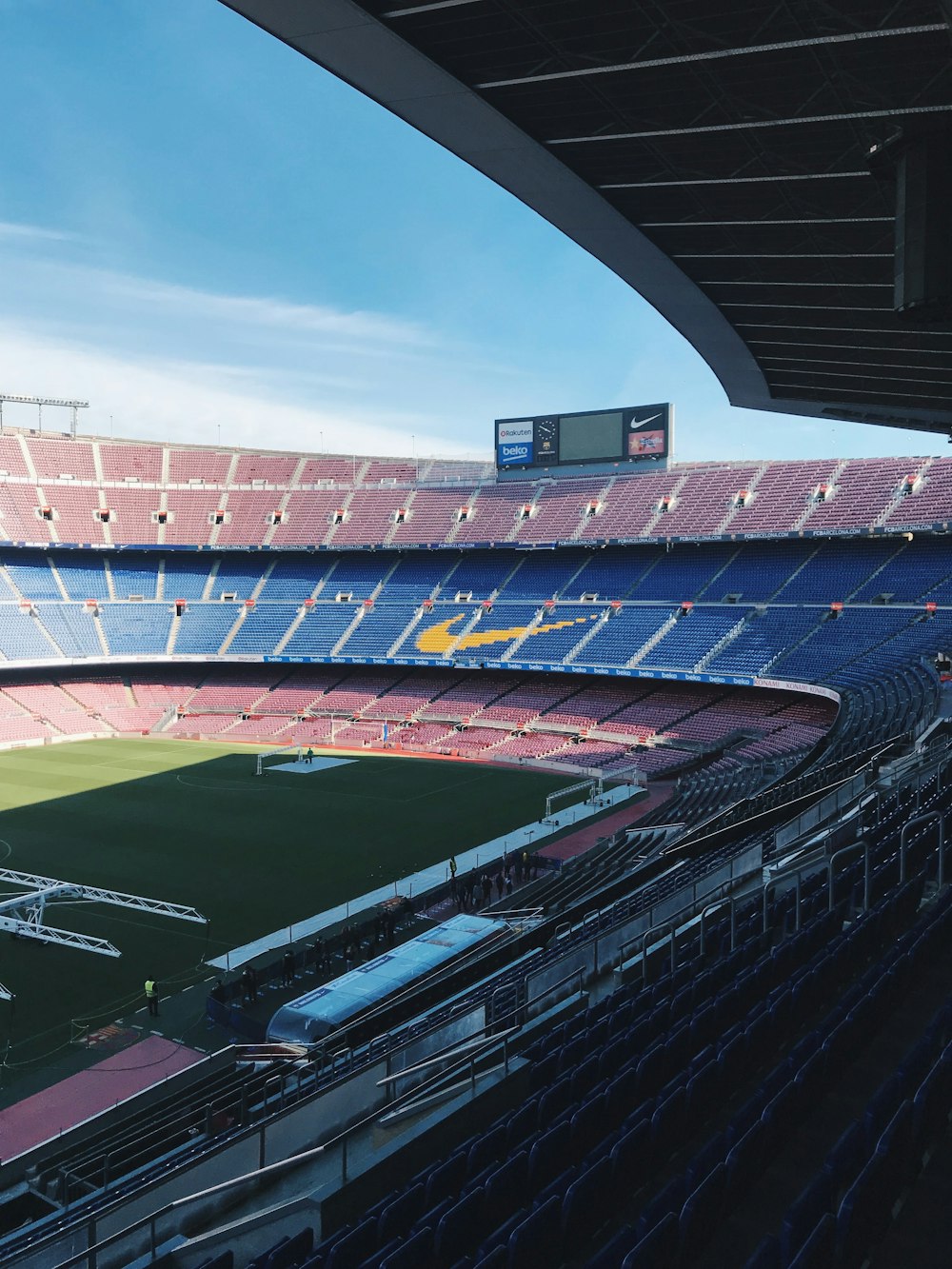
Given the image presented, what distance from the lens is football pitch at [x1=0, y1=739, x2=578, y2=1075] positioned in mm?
21125

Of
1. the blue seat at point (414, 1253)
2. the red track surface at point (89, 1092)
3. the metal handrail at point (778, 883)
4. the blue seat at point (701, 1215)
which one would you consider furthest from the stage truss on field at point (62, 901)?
the blue seat at point (701, 1215)

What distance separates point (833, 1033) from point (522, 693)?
48126 millimetres

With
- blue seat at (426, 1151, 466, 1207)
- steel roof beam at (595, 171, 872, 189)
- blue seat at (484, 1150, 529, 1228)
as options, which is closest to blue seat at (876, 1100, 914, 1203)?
blue seat at (484, 1150, 529, 1228)

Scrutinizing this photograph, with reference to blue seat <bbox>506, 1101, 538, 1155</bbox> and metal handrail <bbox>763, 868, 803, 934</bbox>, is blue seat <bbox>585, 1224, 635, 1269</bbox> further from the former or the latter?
metal handrail <bbox>763, 868, 803, 934</bbox>

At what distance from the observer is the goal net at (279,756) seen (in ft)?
154

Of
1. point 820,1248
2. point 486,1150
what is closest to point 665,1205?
point 820,1248

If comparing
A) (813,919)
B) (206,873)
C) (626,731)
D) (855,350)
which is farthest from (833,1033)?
(626,731)

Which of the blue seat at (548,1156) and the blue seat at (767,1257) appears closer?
the blue seat at (767,1257)

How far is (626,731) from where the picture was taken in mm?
49750

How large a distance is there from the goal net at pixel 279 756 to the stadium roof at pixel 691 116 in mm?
34939

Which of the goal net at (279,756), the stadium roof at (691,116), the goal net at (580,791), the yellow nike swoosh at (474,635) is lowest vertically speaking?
the goal net at (580,791)

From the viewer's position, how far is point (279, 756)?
49594 millimetres

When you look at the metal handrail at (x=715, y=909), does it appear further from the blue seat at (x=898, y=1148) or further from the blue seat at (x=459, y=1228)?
the blue seat at (x=459, y=1228)

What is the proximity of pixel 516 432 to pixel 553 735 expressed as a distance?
24391 millimetres
